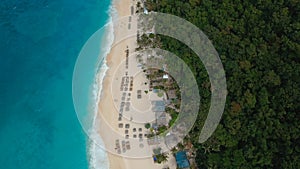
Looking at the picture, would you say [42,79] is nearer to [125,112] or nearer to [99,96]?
[99,96]

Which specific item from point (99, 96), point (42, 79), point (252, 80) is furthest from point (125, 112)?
point (252, 80)

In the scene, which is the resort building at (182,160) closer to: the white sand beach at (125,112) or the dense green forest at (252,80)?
the white sand beach at (125,112)

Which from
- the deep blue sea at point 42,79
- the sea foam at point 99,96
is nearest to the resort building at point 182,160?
the sea foam at point 99,96

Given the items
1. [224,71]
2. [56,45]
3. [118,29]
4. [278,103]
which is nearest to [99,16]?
[118,29]

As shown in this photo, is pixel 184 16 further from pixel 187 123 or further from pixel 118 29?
pixel 187 123

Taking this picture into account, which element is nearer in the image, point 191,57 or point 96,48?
point 191,57

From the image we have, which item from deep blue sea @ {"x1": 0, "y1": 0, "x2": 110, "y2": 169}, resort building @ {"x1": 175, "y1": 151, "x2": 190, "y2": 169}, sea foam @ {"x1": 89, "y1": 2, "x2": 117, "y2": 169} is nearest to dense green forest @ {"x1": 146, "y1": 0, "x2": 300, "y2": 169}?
resort building @ {"x1": 175, "y1": 151, "x2": 190, "y2": 169}
